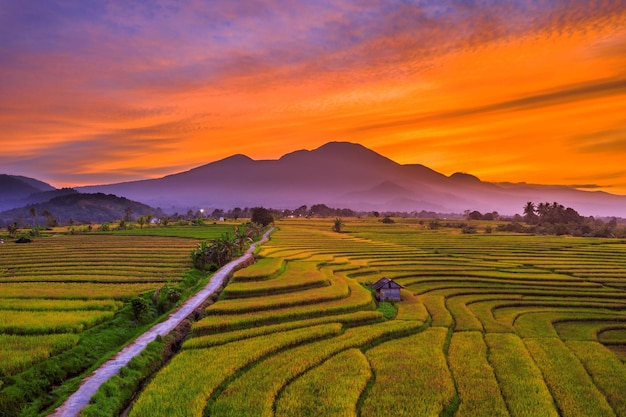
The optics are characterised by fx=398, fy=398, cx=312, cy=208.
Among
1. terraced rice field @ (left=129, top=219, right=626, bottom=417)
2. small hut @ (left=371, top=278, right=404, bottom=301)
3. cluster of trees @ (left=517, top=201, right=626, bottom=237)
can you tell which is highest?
cluster of trees @ (left=517, top=201, right=626, bottom=237)

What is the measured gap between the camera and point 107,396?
13547mm

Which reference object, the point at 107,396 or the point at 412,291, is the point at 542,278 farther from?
the point at 107,396

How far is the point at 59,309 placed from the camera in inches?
905

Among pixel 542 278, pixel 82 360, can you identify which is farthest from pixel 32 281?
pixel 542 278

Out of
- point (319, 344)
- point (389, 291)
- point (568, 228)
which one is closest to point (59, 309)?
point (319, 344)

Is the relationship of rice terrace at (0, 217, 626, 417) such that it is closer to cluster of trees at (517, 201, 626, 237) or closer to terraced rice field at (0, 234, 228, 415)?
terraced rice field at (0, 234, 228, 415)

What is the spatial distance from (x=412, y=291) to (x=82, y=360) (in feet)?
80.5

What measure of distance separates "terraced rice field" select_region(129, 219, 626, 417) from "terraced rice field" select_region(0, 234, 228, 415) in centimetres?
408

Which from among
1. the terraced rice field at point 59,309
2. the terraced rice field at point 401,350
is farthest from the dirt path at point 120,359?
the terraced rice field at point 401,350

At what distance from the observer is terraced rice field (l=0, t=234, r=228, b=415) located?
14.5m

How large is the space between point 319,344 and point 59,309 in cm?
1549

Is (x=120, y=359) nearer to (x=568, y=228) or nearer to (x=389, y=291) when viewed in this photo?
(x=389, y=291)

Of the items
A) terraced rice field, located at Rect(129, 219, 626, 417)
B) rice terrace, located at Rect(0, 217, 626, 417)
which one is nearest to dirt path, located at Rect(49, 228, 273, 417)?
rice terrace, located at Rect(0, 217, 626, 417)

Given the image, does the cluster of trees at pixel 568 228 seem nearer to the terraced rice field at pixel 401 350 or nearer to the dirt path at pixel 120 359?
the terraced rice field at pixel 401 350
